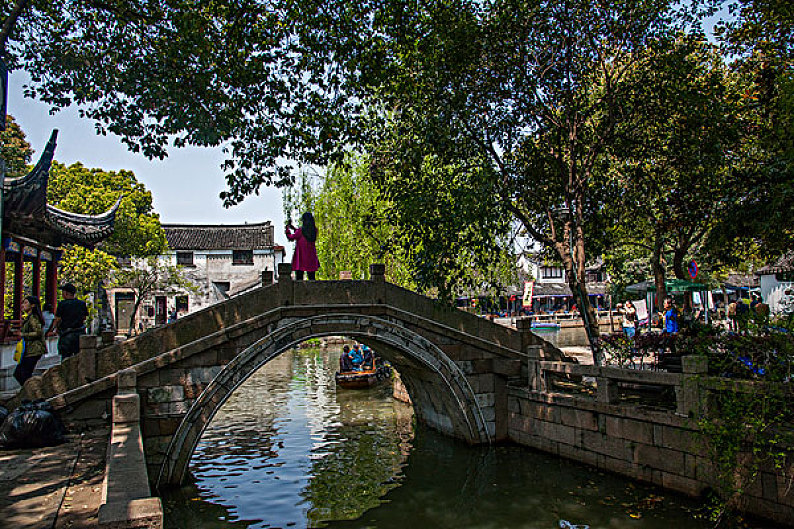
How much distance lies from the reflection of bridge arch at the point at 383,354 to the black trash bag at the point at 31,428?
6.21 feet

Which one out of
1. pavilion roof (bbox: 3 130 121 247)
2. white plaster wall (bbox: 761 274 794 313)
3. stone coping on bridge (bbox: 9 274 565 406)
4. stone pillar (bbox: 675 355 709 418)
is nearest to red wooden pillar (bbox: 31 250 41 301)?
pavilion roof (bbox: 3 130 121 247)

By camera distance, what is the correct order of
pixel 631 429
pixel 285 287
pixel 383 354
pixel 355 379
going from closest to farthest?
1. pixel 631 429
2. pixel 285 287
3. pixel 383 354
4. pixel 355 379

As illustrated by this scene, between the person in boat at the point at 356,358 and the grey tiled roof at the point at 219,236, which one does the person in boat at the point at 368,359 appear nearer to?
the person in boat at the point at 356,358

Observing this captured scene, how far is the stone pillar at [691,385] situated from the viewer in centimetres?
758

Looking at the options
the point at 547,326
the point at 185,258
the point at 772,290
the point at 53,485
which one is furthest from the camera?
the point at 185,258

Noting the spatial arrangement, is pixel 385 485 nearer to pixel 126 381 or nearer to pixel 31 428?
pixel 126 381

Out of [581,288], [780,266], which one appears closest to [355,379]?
[581,288]

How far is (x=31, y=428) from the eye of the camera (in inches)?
275

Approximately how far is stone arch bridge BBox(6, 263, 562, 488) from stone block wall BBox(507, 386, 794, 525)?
0.84 metres

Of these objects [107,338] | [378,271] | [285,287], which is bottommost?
[107,338]

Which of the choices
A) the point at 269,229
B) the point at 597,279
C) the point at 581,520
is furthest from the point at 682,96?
the point at 597,279

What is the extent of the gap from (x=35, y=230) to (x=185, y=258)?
23.1 meters

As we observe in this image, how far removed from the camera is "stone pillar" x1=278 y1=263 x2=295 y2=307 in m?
9.80

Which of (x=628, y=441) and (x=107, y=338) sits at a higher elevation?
(x=107, y=338)
